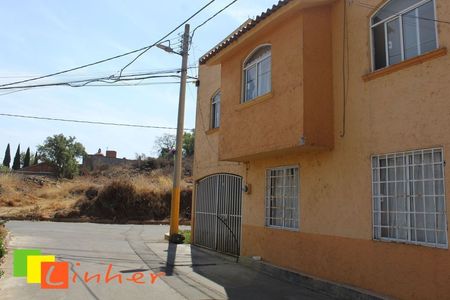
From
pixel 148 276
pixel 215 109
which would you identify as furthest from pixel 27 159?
pixel 148 276

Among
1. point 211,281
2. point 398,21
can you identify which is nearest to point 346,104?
point 398,21

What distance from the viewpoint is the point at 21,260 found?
1123 cm

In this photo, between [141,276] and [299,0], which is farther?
[141,276]

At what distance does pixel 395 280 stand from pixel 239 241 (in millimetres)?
5953

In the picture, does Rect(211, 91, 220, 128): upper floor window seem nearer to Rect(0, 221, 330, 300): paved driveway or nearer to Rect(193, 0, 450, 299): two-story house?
Rect(193, 0, 450, 299): two-story house

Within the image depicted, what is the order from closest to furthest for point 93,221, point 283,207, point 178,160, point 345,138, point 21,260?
point 345,138, point 283,207, point 21,260, point 178,160, point 93,221

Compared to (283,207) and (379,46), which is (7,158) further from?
(379,46)

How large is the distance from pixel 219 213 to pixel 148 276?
4702 mm

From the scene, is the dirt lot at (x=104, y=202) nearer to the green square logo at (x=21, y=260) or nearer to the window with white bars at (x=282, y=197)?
the green square logo at (x=21, y=260)

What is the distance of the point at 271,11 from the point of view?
31.8ft

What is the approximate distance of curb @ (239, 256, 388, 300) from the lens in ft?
25.1

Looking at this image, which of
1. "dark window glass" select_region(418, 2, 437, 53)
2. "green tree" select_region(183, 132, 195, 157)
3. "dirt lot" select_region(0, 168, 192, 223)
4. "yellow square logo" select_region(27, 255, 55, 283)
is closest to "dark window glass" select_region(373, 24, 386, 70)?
"dark window glass" select_region(418, 2, 437, 53)

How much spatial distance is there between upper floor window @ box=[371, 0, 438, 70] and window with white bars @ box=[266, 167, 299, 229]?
3.36 m

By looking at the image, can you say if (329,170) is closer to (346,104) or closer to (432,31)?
(346,104)
